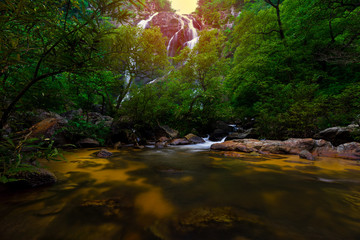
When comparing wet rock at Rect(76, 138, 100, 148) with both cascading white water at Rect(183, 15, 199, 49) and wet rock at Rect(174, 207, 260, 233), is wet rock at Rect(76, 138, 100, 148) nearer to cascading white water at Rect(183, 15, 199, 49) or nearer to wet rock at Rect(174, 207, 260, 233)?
wet rock at Rect(174, 207, 260, 233)

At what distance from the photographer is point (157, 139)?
9.03 meters

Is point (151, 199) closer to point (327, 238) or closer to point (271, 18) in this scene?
point (327, 238)

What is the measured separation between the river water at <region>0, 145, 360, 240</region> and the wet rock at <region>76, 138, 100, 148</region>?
357 cm

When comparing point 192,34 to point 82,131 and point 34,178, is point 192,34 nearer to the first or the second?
point 82,131

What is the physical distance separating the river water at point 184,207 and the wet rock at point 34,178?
0.14 metres

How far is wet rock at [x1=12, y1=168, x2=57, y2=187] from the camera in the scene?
2.12 m

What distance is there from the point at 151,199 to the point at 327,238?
6.15 feet

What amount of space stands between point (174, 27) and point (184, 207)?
4019 centimetres

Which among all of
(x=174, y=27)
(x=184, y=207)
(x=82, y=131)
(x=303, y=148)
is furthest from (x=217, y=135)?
(x=174, y=27)

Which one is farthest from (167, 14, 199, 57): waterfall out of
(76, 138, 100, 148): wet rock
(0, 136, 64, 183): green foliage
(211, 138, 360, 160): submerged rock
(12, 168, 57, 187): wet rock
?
(0, 136, 64, 183): green foliage

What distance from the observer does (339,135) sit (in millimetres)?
5773

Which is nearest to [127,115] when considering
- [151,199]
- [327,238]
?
[151,199]

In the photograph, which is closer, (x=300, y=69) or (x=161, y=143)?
(x=161, y=143)

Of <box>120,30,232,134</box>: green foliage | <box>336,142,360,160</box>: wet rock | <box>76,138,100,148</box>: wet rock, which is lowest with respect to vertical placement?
<box>76,138,100,148</box>: wet rock
